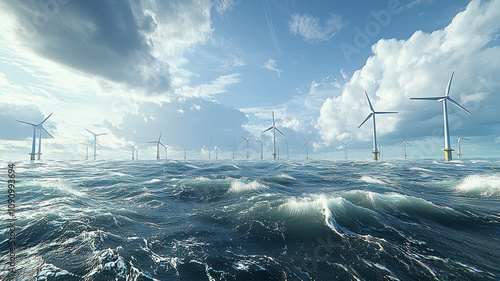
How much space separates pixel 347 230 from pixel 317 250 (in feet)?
8.63

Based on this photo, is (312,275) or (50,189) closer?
(312,275)

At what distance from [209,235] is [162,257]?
7.70ft

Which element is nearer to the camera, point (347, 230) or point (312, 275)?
point (312, 275)

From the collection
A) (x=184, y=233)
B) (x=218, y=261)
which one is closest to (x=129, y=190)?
(x=184, y=233)

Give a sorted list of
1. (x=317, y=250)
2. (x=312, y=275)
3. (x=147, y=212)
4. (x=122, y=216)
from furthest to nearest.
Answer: (x=147, y=212)
(x=122, y=216)
(x=317, y=250)
(x=312, y=275)

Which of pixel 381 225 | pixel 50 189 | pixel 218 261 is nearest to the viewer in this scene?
pixel 218 261

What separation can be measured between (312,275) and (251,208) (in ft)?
22.0

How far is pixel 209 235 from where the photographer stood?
345 inches

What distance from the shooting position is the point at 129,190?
58.7ft

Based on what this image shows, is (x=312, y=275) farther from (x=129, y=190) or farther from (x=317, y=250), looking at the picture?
(x=129, y=190)

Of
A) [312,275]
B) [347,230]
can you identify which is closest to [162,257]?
[312,275]

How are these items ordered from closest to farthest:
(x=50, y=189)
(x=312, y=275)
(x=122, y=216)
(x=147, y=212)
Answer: (x=312, y=275) < (x=122, y=216) < (x=147, y=212) < (x=50, y=189)

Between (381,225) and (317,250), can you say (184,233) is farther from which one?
(381,225)

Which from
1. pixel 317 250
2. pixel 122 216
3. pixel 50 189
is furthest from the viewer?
pixel 50 189
